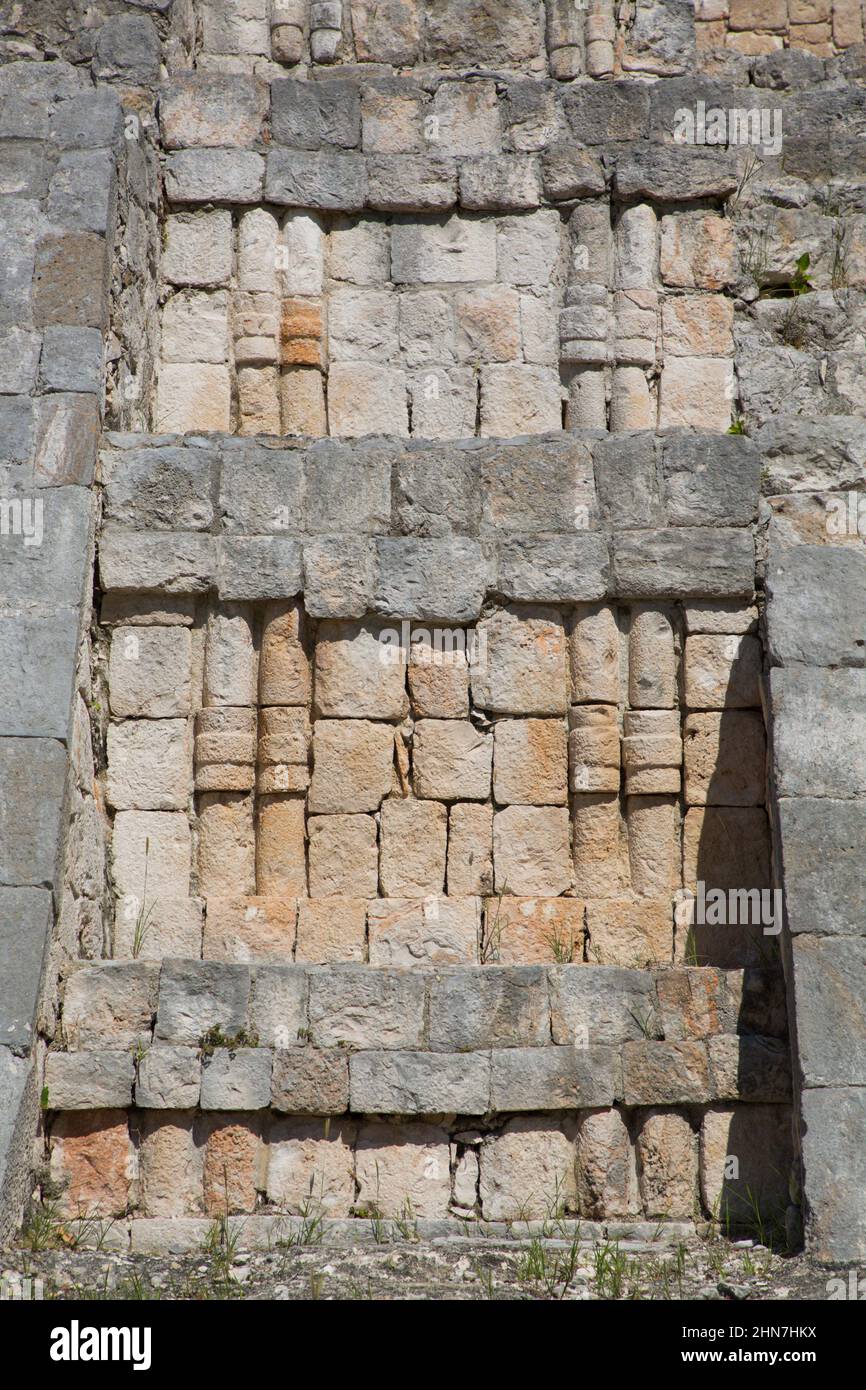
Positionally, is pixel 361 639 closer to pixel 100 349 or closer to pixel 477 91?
pixel 100 349

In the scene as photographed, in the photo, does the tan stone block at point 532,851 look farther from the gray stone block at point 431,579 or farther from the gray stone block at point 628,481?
the gray stone block at point 628,481

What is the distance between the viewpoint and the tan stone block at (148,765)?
846 centimetres

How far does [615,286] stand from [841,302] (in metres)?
1.50

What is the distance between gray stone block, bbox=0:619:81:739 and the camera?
7641 mm

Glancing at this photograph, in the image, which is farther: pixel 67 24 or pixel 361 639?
pixel 67 24

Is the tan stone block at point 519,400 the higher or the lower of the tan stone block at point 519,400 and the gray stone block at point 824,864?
the higher

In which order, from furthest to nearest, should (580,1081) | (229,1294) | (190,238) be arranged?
(190,238) → (580,1081) → (229,1294)

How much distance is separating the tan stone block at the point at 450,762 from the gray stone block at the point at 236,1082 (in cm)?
171

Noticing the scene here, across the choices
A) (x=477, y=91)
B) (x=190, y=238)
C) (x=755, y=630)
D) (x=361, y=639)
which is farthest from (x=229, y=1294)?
(x=477, y=91)

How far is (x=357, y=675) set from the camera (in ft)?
28.0

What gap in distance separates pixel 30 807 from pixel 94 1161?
1657 mm

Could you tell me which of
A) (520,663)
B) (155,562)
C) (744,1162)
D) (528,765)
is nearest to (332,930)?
(528,765)

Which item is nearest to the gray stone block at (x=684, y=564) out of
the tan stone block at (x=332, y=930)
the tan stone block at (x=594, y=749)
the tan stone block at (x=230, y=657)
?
the tan stone block at (x=594, y=749)

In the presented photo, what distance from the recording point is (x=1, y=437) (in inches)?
329
